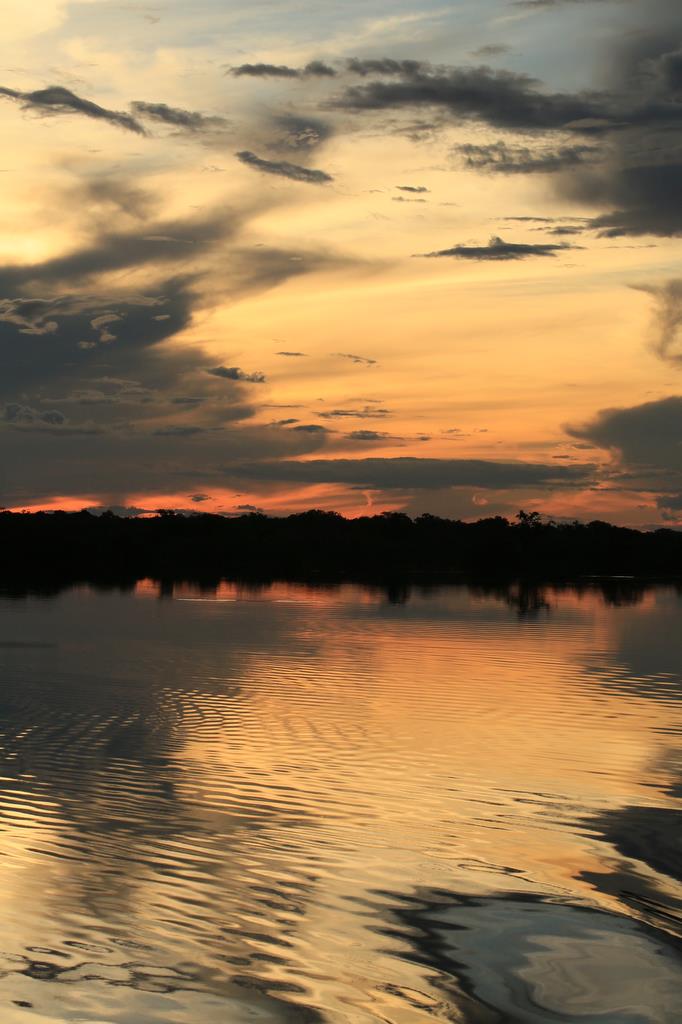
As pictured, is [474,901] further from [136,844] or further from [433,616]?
[433,616]

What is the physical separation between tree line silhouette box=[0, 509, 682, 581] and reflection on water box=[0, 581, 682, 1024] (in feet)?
328

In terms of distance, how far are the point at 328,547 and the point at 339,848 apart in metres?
141

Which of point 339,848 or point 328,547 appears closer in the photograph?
point 339,848

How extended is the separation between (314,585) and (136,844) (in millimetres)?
77145

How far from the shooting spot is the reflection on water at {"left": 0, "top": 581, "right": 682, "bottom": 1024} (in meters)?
8.94

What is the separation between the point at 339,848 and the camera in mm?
12781

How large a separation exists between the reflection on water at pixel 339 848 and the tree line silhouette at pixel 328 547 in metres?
100

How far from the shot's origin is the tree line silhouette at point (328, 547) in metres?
130

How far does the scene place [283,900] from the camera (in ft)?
35.9

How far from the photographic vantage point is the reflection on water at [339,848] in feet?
29.3

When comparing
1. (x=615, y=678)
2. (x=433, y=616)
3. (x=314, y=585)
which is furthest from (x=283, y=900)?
(x=314, y=585)

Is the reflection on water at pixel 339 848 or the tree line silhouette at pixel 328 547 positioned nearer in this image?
the reflection on water at pixel 339 848

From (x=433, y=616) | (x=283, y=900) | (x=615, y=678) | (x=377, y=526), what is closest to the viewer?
(x=283, y=900)

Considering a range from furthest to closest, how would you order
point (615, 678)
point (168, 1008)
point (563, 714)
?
point (615, 678)
point (563, 714)
point (168, 1008)
